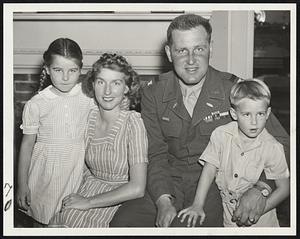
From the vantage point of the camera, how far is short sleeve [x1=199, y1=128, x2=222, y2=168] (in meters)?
1.27

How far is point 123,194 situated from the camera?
1.23 metres

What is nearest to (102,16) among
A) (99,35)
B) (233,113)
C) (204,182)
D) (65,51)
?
(99,35)

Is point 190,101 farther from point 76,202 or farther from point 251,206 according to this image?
point 76,202

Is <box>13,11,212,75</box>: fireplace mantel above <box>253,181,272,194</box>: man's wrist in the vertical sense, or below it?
above

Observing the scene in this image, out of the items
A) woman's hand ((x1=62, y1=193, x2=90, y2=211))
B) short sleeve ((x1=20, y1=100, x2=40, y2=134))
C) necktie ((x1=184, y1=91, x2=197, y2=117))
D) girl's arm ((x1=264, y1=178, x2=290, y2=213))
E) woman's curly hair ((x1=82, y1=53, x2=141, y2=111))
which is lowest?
woman's hand ((x1=62, y1=193, x2=90, y2=211))

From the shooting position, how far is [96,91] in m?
1.30

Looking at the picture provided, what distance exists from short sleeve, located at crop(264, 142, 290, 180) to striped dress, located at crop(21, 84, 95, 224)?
1.91ft

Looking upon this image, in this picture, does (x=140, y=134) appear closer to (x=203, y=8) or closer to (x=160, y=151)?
(x=160, y=151)

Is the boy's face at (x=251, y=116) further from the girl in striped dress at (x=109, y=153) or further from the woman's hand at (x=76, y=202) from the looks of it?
the woman's hand at (x=76, y=202)

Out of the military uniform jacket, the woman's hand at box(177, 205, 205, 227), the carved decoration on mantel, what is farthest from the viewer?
the carved decoration on mantel

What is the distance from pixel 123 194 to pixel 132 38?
2.05ft

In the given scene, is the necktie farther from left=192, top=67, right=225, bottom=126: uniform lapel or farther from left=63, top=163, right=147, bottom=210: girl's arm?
left=63, top=163, right=147, bottom=210: girl's arm

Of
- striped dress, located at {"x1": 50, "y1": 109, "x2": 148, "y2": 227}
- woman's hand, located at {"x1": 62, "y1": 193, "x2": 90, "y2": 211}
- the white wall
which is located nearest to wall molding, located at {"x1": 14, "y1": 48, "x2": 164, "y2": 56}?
the white wall

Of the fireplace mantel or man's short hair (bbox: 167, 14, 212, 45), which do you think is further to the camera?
the fireplace mantel
